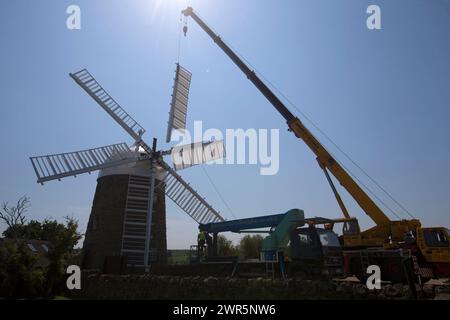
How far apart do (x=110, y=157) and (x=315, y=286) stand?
1648 centimetres

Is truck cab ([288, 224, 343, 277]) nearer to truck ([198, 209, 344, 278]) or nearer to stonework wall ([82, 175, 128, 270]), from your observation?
truck ([198, 209, 344, 278])

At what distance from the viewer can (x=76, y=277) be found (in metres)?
17.5

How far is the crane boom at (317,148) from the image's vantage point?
14.6 meters

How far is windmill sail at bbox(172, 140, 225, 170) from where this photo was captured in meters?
23.6

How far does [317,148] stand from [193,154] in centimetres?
1023

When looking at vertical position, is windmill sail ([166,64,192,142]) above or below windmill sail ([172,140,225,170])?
above

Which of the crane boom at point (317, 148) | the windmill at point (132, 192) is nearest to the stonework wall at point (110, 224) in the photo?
the windmill at point (132, 192)

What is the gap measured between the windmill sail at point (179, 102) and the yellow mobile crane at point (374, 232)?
8.04 m

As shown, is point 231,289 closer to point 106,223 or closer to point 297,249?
point 297,249

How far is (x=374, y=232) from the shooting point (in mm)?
14211

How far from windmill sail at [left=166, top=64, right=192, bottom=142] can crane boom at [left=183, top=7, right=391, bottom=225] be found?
20.6 ft

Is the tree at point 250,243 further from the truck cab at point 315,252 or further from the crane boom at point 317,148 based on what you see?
the truck cab at point 315,252

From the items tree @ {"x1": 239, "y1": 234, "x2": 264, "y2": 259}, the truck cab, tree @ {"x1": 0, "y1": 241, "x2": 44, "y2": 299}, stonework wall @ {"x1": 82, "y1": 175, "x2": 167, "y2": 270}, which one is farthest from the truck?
tree @ {"x1": 239, "y1": 234, "x2": 264, "y2": 259}
